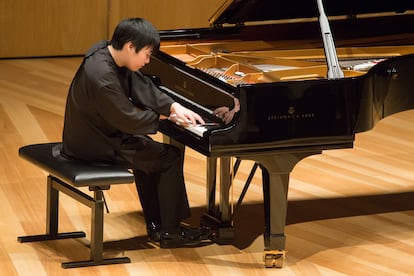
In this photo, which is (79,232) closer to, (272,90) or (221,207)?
(221,207)

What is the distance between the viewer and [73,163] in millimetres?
4645

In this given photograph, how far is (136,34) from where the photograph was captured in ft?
14.8

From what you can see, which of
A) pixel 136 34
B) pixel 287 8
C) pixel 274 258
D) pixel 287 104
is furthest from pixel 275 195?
pixel 287 8

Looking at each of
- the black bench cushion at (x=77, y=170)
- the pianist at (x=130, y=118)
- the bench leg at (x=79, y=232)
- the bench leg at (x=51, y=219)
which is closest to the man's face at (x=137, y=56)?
the pianist at (x=130, y=118)

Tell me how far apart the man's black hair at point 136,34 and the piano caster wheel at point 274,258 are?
40.5 inches

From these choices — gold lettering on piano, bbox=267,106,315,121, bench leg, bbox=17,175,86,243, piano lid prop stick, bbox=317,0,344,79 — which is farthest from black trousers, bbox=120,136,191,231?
piano lid prop stick, bbox=317,0,344,79

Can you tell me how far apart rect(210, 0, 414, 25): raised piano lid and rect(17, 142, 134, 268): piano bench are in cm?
119

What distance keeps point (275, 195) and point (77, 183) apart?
840 mm

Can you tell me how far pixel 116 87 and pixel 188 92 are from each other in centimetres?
44

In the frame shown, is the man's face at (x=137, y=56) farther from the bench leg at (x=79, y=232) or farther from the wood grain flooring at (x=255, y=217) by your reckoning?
the wood grain flooring at (x=255, y=217)

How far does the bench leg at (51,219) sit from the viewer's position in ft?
16.1

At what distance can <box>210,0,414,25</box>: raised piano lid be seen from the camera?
5.50m

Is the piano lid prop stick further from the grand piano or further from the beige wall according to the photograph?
the beige wall

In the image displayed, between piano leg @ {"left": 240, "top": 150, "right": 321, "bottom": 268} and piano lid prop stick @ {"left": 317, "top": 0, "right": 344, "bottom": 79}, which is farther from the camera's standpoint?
piano lid prop stick @ {"left": 317, "top": 0, "right": 344, "bottom": 79}
